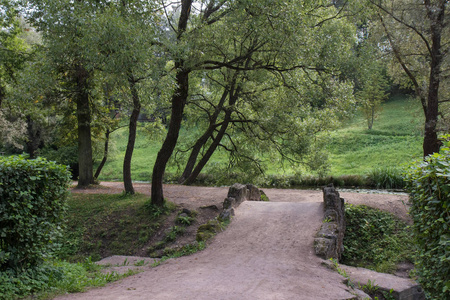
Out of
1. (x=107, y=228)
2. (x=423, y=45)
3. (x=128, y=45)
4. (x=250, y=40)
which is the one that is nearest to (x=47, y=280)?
(x=128, y=45)

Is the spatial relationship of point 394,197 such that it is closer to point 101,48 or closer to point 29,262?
point 101,48

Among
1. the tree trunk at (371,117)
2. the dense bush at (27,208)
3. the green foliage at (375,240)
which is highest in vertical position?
the tree trunk at (371,117)

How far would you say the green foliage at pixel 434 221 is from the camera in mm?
4766

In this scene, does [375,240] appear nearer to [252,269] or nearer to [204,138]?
[252,269]

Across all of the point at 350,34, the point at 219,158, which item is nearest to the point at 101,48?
the point at 350,34

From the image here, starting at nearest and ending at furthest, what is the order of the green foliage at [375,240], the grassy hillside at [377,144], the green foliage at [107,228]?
the green foliage at [375,240] → the green foliage at [107,228] → the grassy hillside at [377,144]

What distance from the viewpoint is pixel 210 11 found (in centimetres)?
1488

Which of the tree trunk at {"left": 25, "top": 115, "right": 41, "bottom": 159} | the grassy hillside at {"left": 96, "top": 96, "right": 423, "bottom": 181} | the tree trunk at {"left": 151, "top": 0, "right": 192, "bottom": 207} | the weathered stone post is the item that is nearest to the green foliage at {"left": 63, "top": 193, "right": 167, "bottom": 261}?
the tree trunk at {"left": 151, "top": 0, "right": 192, "bottom": 207}

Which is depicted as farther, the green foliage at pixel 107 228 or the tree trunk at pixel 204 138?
the tree trunk at pixel 204 138

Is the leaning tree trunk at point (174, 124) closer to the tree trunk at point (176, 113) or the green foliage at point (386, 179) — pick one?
the tree trunk at point (176, 113)

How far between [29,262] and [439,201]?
22.6 feet

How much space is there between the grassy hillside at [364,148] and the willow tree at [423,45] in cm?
667

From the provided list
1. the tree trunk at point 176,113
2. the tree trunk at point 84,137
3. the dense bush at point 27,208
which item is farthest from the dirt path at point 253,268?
the tree trunk at point 84,137

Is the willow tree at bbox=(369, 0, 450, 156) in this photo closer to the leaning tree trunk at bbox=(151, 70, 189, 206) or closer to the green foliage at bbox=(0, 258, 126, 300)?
the leaning tree trunk at bbox=(151, 70, 189, 206)
